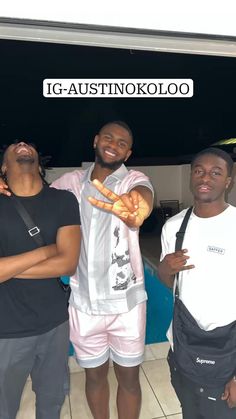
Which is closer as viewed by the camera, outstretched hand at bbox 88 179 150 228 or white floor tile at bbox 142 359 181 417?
outstretched hand at bbox 88 179 150 228

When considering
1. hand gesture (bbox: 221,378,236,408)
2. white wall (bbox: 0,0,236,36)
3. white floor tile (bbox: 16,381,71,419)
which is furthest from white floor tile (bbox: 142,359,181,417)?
white wall (bbox: 0,0,236,36)

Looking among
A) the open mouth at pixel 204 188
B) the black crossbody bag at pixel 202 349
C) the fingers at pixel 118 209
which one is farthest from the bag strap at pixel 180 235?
the fingers at pixel 118 209

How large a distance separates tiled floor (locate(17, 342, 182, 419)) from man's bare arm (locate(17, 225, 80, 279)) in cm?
105

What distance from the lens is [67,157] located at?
29.0 ft

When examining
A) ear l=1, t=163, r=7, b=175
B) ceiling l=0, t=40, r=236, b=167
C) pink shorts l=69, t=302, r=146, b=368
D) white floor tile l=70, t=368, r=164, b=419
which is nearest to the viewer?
ear l=1, t=163, r=7, b=175

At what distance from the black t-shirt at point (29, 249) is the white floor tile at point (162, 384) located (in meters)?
1.03

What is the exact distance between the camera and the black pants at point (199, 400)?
128 cm

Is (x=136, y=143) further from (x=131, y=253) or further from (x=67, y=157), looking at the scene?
(x=131, y=253)

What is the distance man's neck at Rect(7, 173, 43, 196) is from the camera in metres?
1.37

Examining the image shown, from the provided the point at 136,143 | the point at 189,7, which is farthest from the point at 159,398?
the point at 136,143

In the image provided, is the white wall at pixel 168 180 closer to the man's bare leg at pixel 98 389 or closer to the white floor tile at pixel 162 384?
the white floor tile at pixel 162 384

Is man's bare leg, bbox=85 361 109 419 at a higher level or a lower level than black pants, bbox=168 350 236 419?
lower

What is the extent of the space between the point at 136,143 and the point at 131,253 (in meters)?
6.92

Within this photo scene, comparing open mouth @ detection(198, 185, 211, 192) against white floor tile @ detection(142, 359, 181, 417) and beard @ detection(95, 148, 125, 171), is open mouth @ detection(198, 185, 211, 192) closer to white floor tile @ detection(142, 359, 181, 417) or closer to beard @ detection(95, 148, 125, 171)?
beard @ detection(95, 148, 125, 171)
